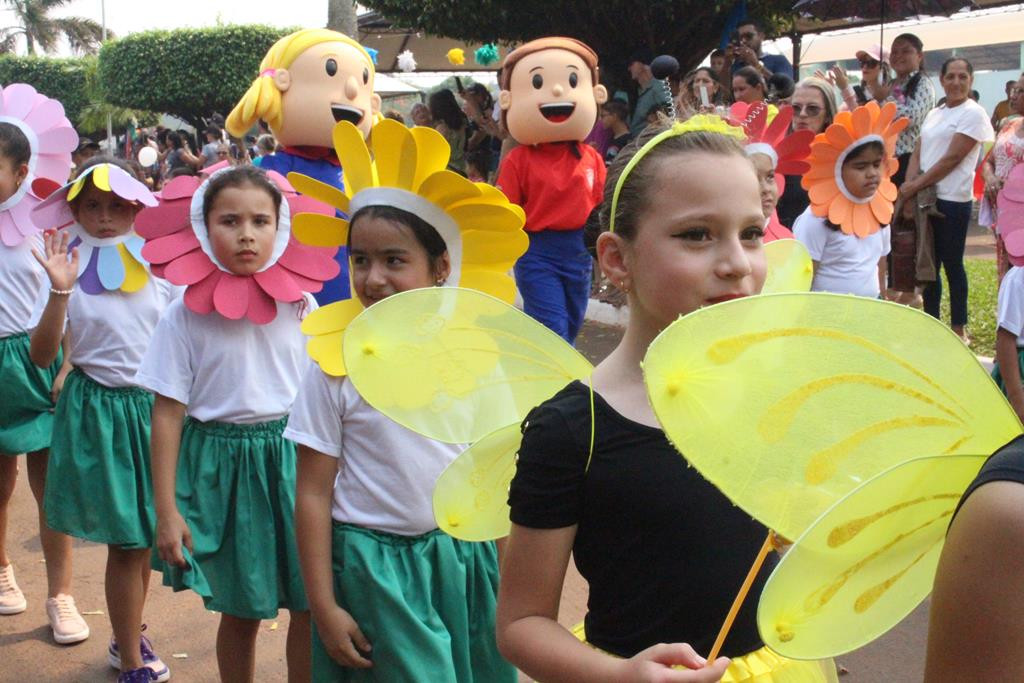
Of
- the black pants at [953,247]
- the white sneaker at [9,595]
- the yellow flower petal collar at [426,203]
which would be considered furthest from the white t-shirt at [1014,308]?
the black pants at [953,247]

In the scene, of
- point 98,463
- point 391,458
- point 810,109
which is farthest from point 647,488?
point 810,109

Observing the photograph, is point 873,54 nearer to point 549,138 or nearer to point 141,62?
point 549,138

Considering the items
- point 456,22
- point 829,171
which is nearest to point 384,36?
point 456,22

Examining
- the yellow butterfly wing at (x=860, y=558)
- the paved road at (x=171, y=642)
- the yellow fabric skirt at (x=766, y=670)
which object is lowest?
the paved road at (x=171, y=642)

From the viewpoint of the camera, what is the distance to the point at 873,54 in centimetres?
869

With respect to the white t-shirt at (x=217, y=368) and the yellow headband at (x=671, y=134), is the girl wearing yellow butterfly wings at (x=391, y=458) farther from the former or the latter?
the yellow headband at (x=671, y=134)

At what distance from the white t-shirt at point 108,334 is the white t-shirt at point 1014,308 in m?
2.77

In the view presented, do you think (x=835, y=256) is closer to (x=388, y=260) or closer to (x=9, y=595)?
(x=388, y=260)

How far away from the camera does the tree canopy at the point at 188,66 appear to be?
91.4 feet

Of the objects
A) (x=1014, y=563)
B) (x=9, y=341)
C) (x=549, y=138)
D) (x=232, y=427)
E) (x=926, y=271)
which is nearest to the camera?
(x=1014, y=563)

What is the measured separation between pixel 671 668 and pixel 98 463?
2.76 metres

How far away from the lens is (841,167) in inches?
186

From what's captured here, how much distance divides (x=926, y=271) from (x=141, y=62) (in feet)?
83.9

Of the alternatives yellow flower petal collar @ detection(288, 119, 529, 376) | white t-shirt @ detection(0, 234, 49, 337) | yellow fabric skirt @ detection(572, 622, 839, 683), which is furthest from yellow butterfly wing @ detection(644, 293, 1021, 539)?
white t-shirt @ detection(0, 234, 49, 337)
